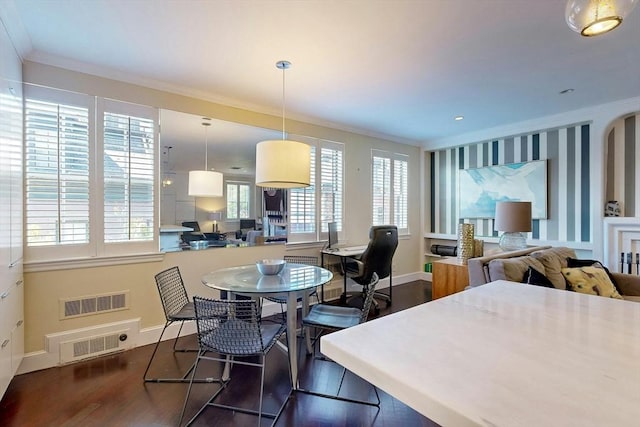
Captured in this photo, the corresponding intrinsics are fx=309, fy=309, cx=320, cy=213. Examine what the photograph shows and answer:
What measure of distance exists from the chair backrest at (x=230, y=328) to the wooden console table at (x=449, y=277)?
228 cm

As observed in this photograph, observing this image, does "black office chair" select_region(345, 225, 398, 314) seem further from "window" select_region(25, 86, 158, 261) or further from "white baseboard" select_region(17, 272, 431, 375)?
"window" select_region(25, 86, 158, 261)

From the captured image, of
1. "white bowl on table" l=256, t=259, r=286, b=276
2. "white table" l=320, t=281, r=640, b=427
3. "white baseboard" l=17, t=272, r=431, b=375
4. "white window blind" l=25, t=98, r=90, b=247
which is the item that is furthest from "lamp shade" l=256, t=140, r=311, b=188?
"white baseboard" l=17, t=272, r=431, b=375

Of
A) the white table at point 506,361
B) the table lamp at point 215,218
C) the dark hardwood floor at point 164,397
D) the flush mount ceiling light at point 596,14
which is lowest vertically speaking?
the dark hardwood floor at point 164,397

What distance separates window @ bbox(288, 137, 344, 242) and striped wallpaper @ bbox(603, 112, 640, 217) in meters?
3.44

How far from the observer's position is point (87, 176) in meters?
2.75

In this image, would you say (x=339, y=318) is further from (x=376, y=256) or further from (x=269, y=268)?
(x=376, y=256)

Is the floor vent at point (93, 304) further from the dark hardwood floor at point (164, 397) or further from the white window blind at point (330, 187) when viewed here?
the white window blind at point (330, 187)

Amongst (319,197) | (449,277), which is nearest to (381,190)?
(319,197)

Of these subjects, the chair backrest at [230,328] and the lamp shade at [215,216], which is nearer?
the chair backrest at [230,328]

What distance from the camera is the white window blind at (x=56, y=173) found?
2525 mm

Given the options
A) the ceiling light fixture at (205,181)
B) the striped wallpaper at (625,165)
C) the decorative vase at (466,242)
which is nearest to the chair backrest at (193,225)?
the ceiling light fixture at (205,181)

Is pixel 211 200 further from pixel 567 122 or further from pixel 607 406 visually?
pixel 567 122

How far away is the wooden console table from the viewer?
128 inches

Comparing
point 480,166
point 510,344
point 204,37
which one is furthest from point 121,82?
point 480,166
